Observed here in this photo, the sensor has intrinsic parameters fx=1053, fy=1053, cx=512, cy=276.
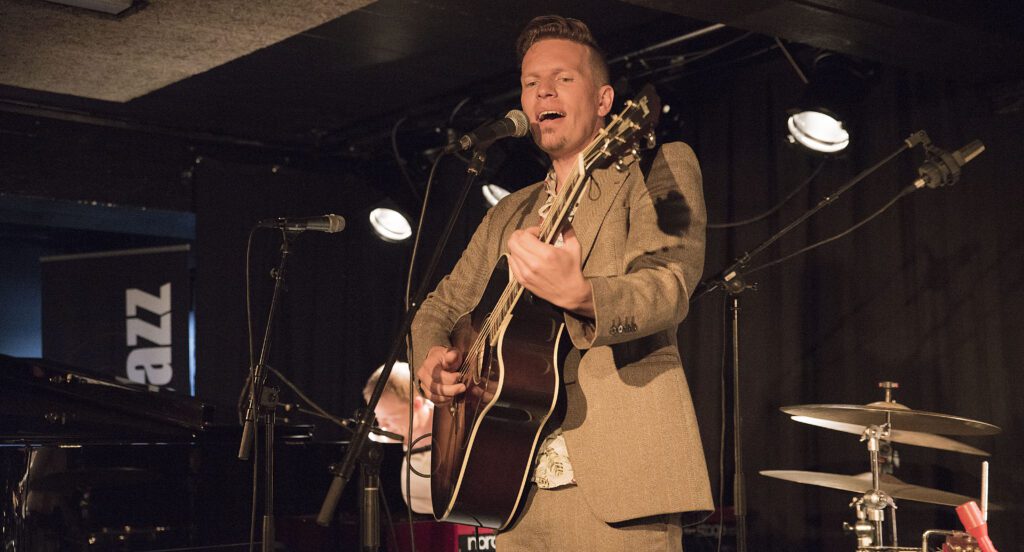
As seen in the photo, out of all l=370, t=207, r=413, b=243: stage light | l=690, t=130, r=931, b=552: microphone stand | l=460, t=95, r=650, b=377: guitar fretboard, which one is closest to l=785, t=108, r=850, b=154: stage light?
l=690, t=130, r=931, b=552: microphone stand

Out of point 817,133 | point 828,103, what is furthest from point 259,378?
point 817,133

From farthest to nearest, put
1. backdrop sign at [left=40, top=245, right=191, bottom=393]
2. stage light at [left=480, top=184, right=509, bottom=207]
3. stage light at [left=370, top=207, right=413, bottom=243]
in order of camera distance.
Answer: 1. backdrop sign at [left=40, top=245, right=191, bottom=393]
2. stage light at [left=370, top=207, right=413, bottom=243]
3. stage light at [left=480, top=184, right=509, bottom=207]

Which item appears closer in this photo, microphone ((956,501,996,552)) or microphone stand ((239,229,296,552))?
microphone ((956,501,996,552))

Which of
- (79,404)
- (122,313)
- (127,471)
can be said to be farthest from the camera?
(122,313)

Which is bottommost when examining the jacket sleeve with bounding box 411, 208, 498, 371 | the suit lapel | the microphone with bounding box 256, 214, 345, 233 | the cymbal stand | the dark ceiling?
the cymbal stand

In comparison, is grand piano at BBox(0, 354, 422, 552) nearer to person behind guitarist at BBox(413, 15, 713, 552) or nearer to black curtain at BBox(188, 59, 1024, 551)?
black curtain at BBox(188, 59, 1024, 551)

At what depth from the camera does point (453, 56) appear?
19.7ft

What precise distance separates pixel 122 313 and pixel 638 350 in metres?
6.49

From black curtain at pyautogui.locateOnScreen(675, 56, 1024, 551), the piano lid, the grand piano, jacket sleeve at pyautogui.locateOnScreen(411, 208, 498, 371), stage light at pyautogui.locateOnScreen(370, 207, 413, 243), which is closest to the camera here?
jacket sleeve at pyautogui.locateOnScreen(411, 208, 498, 371)

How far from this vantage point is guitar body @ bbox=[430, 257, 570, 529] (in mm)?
2133

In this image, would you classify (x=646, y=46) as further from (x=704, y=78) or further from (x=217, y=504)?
(x=217, y=504)

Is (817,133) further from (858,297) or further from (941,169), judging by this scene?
(941,169)

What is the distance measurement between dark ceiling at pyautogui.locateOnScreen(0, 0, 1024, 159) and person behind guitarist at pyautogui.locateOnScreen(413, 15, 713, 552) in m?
1.78

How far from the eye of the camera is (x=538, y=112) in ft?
7.77
